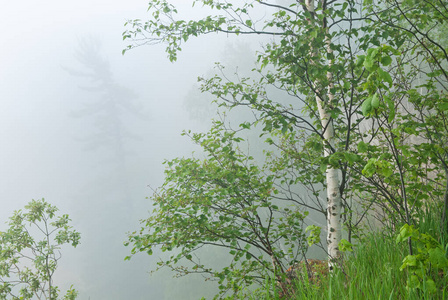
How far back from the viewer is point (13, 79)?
84750 mm

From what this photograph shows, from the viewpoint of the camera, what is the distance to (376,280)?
5.69ft

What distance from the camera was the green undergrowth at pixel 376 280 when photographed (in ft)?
5.66

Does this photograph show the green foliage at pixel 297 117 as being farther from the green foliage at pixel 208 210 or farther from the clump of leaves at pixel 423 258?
the clump of leaves at pixel 423 258

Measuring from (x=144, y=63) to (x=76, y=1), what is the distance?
37.6 m

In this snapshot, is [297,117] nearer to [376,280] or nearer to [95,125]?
[376,280]

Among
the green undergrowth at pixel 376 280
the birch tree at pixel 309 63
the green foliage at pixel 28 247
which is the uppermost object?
the birch tree at pixel 309 63

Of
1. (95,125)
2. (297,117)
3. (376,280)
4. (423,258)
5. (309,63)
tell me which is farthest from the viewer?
(95,125)

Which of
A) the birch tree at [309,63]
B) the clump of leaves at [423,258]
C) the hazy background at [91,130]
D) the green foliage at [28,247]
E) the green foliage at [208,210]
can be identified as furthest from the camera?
the hazy background at [91,130]

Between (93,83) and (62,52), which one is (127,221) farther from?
(62,52)

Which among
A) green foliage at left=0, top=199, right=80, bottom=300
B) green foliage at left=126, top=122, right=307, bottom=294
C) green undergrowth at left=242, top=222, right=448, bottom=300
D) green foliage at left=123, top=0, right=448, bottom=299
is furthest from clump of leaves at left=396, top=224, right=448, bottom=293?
green foliage at left=0, top=199, right=80, bottom=300

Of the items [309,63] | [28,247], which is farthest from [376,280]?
[28,247]

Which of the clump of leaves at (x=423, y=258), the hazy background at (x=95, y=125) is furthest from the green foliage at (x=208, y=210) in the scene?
the hazy background at (x=95, y=125)

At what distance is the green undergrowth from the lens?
1.73 meters

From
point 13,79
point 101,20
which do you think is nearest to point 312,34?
point 13,79
